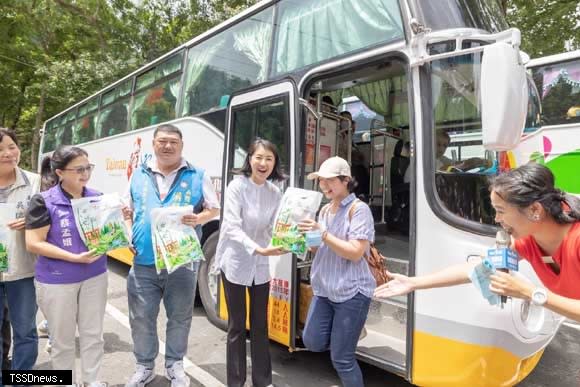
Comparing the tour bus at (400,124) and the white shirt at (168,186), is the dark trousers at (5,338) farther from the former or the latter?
the tour bus at (400,124)

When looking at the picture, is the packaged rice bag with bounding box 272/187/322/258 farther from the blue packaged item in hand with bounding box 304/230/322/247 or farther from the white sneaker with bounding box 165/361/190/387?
the white sneaker with bounding box 165/361/190/387

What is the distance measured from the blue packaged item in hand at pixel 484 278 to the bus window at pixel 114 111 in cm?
653

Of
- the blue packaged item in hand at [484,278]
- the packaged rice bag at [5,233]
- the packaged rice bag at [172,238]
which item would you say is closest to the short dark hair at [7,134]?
the packaged rice bag at [5,233]

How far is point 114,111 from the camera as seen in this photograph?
7633 mm

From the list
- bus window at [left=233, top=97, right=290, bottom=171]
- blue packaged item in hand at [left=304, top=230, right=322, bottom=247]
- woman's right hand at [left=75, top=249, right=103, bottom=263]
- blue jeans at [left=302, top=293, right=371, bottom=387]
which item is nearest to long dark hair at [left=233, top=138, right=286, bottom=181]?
bus window at [left=233, top=97, right=290, bottom=171]

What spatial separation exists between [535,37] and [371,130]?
5906 millimetres

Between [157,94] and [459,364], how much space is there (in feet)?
17.6

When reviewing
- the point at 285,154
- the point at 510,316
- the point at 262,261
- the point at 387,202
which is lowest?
the point at 510,316

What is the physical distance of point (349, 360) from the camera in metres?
2.59

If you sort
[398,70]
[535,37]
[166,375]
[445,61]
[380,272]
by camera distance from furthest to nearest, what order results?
[535,37], [398,70], [166,375], [380,272], [445,61]

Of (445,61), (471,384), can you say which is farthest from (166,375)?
(445,61)

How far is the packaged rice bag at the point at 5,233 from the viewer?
2691 millimetres

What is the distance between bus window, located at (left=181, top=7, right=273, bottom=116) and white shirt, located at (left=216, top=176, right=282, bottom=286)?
172 cm

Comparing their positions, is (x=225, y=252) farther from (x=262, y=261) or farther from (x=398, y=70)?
(x=398, y=70)
